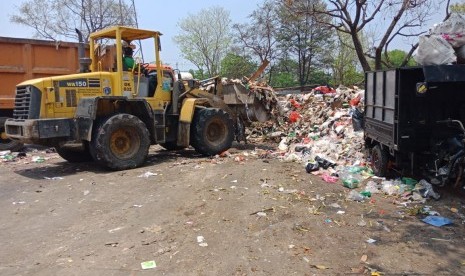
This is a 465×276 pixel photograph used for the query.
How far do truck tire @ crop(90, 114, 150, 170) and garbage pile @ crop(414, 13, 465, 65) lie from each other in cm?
503

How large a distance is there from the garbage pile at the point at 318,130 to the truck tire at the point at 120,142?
2.87 m

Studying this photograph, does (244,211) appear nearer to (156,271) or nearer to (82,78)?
(156,271)

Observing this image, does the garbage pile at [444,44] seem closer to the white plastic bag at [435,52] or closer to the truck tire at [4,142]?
the white plastic bag at [435,52]

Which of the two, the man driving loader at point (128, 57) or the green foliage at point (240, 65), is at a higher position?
the green foliage at point (240, 65)

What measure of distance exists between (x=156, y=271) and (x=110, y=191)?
3301 mm

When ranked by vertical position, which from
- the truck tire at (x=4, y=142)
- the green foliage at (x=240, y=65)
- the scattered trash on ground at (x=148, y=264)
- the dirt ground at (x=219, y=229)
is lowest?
the scattered trash on ground at (x=148, y=264)

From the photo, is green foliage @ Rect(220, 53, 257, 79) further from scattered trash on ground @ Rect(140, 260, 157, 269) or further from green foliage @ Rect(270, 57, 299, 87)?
scattered trash on ground @ Rect(140, 260, 157, 269)

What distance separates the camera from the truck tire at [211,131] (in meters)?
9.98

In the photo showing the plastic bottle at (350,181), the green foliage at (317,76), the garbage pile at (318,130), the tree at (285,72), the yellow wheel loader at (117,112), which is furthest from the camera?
the green foliage at (317,76)

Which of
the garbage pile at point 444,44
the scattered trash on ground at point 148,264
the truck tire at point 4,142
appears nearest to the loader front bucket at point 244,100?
the truck tire at point 4,142

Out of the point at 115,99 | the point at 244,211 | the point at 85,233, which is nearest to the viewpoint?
the point at 85,233

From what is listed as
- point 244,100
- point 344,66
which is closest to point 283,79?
point 344,66

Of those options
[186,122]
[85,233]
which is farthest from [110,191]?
[186,122]

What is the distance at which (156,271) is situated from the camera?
156 inches
